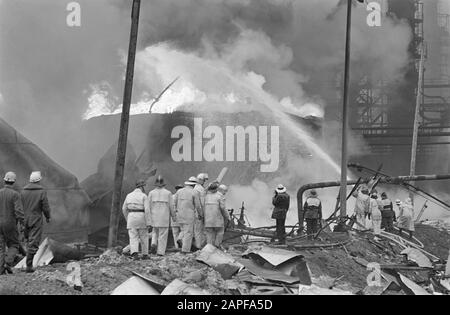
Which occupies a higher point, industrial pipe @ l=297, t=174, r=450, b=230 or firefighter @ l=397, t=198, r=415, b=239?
industrial pipe @ l=297, t=174, r=450, b=230

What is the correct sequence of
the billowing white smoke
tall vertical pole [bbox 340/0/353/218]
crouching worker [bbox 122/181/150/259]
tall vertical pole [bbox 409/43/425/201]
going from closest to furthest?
crouching worker [bbox 122/181/150/259], tall vertical pole [bbox 340/0/353/218], the billowing white smoke, tall vertical pole [bbox 409/43/425/201]

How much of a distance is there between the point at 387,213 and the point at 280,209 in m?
3.17

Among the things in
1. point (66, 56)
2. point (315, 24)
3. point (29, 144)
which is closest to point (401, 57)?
point (315, 24)

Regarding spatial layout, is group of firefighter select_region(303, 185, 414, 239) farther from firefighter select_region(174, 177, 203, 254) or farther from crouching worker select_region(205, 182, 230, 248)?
firefighter select_region(174, 177, 203, 254)

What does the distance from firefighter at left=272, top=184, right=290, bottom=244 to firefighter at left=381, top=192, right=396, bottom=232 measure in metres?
2.84

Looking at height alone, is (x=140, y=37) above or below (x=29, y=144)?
above

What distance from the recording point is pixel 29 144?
14602mm

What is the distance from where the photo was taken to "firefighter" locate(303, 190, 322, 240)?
1466 cm

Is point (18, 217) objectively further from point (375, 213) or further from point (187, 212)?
point (375, 213)

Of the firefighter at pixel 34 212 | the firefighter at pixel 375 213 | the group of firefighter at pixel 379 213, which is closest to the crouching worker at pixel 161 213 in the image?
the firefighter at pixel 34 212

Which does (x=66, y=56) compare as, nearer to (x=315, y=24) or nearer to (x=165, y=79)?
(x=165, y=79)

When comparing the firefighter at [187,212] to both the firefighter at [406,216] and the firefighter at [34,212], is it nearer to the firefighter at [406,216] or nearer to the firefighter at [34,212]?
the firefighter at [34,212]

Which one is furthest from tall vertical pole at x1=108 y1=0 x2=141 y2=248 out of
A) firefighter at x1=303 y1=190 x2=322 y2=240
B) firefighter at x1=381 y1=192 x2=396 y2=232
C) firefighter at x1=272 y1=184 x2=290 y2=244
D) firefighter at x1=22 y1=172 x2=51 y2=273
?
firefighter at x1=381 y1=192 x2=396 y2=232
